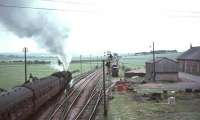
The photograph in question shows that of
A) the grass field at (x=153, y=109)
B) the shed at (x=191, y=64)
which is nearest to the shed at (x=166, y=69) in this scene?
the shed at (x=191, y=64)

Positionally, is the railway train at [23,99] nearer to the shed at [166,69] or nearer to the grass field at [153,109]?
the grass field at [153,109]

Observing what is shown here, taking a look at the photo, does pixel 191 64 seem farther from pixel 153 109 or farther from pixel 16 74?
pixel 16 74

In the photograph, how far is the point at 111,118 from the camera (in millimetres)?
28797

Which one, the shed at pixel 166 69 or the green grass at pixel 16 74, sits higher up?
the shed at pixel 166 69

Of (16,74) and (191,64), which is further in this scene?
(16,74)

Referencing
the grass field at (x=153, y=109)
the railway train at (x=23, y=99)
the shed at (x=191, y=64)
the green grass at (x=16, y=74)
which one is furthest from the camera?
the green grass at (x=16, y=74)

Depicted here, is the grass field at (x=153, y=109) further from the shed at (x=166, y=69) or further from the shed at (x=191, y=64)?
the shed at (x=166, y=69)

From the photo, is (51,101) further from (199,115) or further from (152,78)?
(152,78)

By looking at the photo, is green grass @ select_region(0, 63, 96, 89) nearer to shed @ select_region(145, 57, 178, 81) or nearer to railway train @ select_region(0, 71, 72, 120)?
shed @ select_region(145, 57, 178, 81)

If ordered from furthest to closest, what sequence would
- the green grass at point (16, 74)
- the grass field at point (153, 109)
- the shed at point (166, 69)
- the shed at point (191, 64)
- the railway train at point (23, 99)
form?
1. the green grass at point (16, 74)
2. the shed at point (166, 69)
3. the shed at point (191, 64)
4. the grass field at point (153, 109)
5. the railway train at point (23, 99)

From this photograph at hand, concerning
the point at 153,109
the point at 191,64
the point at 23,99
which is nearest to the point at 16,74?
the point at 191,64

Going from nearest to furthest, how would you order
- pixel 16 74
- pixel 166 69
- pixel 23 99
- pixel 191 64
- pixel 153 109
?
pixel 23 99 → pixel 153 109 → pixel 191 64 → pixel 166 69 → pixel 16 74

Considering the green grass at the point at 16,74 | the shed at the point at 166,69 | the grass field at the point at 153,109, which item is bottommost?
the grass field at the point at 153,109

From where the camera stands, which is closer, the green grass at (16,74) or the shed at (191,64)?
the shed at (191,64)
